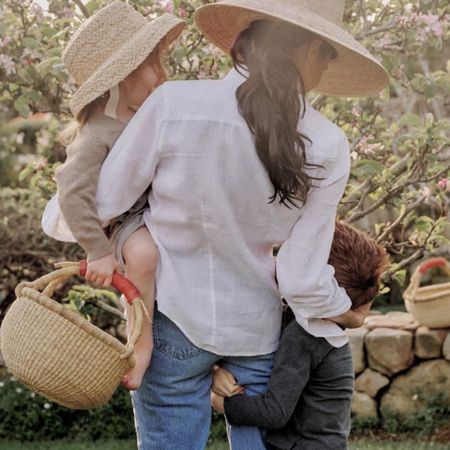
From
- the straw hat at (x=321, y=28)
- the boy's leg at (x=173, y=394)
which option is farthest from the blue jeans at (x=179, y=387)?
Answer: the straw hat at (x=321, y=28)

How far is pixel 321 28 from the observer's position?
2205 millimetres

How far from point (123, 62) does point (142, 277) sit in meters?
0.49

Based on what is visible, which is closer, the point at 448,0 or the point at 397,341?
the point at 448,0

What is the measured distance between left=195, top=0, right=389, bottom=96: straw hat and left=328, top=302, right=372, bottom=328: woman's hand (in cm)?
55

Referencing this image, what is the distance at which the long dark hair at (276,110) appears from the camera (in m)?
2.15

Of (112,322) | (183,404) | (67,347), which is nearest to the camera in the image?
(67,347)

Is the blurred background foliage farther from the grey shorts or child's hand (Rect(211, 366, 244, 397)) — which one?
child's hand (Rect(211, 366, 244, 397))

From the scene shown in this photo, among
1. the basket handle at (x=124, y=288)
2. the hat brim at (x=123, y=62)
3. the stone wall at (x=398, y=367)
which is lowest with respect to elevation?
the stone wall at (x=398, y=367)

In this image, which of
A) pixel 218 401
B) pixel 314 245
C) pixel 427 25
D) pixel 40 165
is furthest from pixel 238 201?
pixel 40 165

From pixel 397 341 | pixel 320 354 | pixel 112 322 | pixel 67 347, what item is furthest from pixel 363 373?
pixel 67 347

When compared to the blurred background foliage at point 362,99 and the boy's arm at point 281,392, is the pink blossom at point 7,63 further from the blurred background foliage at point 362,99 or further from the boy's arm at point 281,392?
the boy's arm at point 281,392

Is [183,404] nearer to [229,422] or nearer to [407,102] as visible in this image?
[229,422]

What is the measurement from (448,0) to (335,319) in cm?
195

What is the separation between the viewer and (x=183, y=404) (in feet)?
7.74
